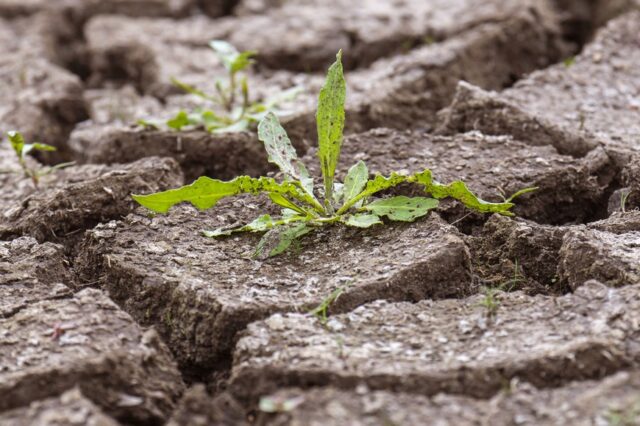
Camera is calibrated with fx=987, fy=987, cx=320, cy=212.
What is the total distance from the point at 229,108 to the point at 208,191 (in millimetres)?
1010

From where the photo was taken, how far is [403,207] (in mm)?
2314

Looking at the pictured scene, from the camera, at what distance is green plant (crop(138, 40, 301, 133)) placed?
9.93 ft

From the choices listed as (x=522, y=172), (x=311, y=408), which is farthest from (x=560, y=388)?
(x=522, y=172)

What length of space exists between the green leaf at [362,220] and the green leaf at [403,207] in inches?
0.9

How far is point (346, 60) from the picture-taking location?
3750 mm

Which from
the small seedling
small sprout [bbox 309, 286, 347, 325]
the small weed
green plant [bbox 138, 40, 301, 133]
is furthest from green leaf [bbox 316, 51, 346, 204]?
the small seedling

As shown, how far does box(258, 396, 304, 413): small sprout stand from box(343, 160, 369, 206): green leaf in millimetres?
749

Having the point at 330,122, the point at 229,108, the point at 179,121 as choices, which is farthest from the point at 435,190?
the point at 229,108

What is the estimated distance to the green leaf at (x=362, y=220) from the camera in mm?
2283

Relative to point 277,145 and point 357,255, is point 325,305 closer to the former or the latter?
point 357,255

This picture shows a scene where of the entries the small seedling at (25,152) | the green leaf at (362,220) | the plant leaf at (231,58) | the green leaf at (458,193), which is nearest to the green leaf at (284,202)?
the green leaf at (362,220)

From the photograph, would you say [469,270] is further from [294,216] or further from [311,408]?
[311,408]

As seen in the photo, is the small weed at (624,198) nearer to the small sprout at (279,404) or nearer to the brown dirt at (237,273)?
the brown dirt at (237,273)

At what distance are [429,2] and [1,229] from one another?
2216 millimetres
